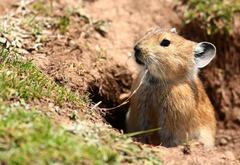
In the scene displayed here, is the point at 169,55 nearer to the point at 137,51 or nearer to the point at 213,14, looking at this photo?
the point at 137,51

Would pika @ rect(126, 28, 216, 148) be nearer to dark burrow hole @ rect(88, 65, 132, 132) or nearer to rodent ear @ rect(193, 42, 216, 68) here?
rodent ear @ rect(193, 42, 216, 68)

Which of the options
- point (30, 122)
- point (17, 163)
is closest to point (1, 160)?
point (17, 163)

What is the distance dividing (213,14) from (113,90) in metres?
2.65

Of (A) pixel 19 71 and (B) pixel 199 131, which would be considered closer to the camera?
(A) pixel 19 71

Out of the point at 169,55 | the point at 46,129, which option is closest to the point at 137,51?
the point at 169,55

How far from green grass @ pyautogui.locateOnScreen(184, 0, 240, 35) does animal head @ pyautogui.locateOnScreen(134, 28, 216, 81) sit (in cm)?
183

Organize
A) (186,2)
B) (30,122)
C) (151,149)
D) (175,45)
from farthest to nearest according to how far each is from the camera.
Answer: (186,2)
(175,45)
(151,149)
(30,122)

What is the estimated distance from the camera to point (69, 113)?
6.61 meters

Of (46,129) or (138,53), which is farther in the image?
(138,53)

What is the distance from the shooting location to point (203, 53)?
8.87 metres

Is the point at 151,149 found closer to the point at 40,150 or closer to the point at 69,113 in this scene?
the point at 69,113

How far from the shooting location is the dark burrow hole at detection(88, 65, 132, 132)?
895 cm

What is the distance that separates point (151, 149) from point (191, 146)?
2.96 feet

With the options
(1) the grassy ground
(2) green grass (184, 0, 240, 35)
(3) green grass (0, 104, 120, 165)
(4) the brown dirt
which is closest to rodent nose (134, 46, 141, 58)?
(4) the brown dirt
